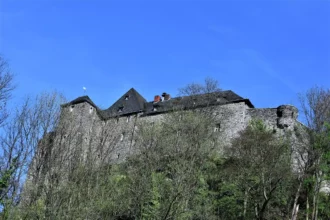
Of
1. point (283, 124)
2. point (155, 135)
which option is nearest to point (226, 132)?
point (283, 124)

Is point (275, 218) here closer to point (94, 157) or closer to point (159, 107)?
point (94, 157)

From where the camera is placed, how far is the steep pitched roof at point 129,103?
43.8 meters

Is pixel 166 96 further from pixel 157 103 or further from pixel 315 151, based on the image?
pixel 315 151

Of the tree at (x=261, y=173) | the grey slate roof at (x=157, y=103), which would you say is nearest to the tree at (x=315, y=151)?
the tree at (x=261, y=173)

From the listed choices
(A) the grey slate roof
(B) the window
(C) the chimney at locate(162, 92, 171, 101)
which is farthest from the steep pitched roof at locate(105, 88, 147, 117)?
(B) the window

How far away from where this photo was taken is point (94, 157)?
24125 mm

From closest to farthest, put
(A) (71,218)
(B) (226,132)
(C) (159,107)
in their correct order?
1. (A) (71,218)
2. (B) (226,132)
3. (C) (159,107)

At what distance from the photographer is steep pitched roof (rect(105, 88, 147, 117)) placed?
144 feet

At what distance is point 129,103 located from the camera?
45219mm

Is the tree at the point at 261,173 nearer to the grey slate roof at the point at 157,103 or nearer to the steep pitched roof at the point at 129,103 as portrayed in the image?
the grey slate roof at the point at 157,103

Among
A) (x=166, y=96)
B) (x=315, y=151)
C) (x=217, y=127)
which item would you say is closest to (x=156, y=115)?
(x=166, y=96)

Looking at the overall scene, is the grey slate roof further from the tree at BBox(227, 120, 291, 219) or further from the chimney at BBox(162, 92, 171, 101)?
the tree at BBox(227, 120, 291, 219)

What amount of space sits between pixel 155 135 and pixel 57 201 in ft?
39.8

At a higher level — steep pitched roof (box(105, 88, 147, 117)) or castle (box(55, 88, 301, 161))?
steep pitched roof (box(105, 88, 147, 117))
